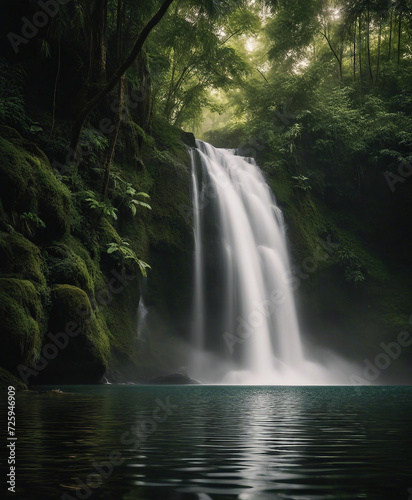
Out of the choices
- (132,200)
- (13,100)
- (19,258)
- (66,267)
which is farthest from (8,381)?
(13,100)

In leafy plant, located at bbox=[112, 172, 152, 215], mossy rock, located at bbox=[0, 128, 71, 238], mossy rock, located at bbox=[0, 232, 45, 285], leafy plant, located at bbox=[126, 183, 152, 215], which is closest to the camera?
mossy rock, located at bbox=[0, 232, 45, 285]

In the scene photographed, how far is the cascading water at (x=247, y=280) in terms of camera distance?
53.5 ft

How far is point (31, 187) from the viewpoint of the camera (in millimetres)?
10516

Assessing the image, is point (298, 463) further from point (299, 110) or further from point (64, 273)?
point (299, 110)

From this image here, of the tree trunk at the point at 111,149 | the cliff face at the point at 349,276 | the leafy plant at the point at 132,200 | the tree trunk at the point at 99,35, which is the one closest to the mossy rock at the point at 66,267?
the leafy plant at the point at 132,200

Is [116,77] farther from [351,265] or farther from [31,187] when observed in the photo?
[351,265]

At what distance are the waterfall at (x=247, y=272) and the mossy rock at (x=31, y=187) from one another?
20.3 feet

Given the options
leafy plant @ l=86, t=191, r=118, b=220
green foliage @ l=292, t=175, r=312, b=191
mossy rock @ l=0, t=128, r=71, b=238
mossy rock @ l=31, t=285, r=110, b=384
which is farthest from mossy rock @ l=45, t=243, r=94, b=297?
green foliage @ l=292, t=175, r=312, b=191

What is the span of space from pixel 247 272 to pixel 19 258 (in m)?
9.04

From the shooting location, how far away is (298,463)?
2818 mm

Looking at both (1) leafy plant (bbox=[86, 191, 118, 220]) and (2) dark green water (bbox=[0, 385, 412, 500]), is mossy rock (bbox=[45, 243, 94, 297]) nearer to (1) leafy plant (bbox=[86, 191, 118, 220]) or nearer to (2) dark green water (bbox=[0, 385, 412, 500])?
(1) leafy plant (bbox=[86, 191, 118, 220])

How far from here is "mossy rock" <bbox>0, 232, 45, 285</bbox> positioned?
9336mm

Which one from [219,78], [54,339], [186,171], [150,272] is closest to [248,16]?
[219,78]

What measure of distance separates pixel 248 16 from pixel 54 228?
18.9m
